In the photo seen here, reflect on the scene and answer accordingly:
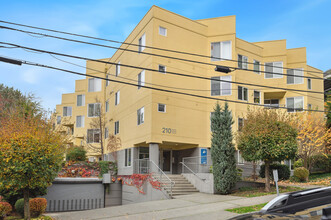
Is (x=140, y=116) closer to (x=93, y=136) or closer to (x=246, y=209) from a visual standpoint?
(x=93, y=136)

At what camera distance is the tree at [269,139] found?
17.2m

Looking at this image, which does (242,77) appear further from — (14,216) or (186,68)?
(14,216)

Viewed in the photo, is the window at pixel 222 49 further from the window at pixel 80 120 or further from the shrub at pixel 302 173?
the window at pixel 80 120

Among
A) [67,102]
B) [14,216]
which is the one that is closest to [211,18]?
[14,216]

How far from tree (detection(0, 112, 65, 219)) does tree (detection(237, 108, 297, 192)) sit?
9.95m

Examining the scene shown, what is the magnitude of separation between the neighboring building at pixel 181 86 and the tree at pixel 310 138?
199 centimetres

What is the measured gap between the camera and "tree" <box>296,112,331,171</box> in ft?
84.2

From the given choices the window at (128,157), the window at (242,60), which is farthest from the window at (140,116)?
the window at (242,60)

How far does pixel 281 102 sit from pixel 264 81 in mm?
3272

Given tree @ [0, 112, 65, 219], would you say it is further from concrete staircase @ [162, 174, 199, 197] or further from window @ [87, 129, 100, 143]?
window @ [87, 129, 100, 143]

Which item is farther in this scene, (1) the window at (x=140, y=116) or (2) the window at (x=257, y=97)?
(2) the window at (x=257, y=97)

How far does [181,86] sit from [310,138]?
10816 millimetres

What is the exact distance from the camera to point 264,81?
3086 centimetres

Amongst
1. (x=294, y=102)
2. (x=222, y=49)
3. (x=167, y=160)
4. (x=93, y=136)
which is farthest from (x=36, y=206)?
(x=294, y=102)
